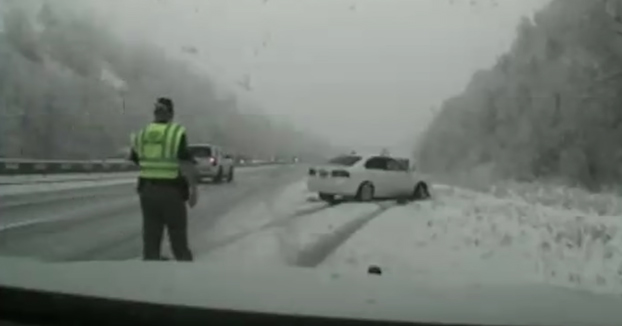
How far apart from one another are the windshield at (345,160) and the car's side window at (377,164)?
87 mm

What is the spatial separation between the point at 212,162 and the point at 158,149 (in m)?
0.59

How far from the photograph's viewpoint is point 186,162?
13.7 feet

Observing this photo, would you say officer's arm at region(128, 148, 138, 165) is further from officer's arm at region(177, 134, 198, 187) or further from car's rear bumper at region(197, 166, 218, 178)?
car's rear bumper at region(197, 166, 218, 178)

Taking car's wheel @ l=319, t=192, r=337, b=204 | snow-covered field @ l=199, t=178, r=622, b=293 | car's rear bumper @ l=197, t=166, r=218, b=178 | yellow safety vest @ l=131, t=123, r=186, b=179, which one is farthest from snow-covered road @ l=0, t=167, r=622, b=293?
yellow safety vest @ l=131, t=123, r=186, b=179

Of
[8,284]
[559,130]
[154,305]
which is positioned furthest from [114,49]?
[559,130]

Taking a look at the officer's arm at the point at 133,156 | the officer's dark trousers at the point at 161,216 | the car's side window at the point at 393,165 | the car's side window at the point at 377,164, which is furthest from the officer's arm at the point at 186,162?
the car's side window at the point at 393,165

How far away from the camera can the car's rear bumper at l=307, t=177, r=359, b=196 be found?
5.12 metres

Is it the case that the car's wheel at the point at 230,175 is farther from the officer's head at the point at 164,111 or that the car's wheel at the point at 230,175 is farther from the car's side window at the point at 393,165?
the car's side window at the point at 393,165

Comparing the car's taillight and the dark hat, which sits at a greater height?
the dark hat

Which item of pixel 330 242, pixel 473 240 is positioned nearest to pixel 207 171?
pixel 330 242

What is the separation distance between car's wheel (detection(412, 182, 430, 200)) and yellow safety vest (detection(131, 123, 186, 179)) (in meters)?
1.74

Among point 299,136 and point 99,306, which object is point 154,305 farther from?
point 299,136

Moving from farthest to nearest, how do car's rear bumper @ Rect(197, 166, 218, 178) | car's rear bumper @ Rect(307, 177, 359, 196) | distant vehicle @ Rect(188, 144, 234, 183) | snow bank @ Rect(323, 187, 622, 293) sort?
1. car's rear bumper @ Rect(307, 177, 359, 196)
2. car's rear bumper @ Rect(197, 166, 218, 178)
3. distant vehicle @ Rect(188, 144, 234, 183)
4. snow bank @ Rect(323, 187, 622, 293)

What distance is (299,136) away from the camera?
4570 millimetres
